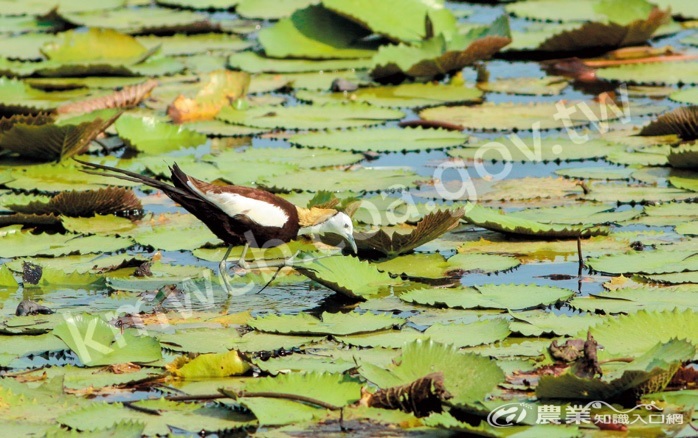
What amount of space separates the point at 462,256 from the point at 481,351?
1.13m

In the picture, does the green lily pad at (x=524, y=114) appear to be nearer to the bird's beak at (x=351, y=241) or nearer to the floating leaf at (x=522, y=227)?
the floating leaf at (x=522, y=227)

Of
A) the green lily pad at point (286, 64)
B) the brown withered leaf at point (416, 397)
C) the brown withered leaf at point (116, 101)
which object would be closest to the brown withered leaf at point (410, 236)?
the brown withered leaf at point (416, 397)

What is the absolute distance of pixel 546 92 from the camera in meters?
8.06

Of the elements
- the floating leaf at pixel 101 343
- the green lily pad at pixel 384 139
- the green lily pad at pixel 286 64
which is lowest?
the floating leaf at pixel 101 343

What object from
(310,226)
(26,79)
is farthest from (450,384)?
(26,79)

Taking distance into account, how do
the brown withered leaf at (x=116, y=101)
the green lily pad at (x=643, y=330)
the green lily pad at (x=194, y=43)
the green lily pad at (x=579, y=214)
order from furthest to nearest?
the green lily pad at (x=194, y=43) < the brown withered leaf at (x=116, y=101) < the green lily pad at (x=579, y=214) < the green lily pad at (x=643, y=330)

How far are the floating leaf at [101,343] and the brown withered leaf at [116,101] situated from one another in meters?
3.63

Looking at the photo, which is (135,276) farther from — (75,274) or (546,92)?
(546,92)

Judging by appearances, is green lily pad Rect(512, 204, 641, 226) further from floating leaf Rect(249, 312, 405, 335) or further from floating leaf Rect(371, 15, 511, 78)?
floating leaf Rect(371, 15, 511, 78)

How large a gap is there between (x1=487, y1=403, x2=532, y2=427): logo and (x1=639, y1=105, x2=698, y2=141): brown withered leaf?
368cm

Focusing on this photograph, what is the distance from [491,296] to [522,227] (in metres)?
0.73

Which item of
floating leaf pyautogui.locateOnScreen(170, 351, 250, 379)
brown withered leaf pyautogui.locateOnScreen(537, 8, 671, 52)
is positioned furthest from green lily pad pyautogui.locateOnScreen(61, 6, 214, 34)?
floating leaf pyautogui.locateOnScreen(170, 351, 250, 379)

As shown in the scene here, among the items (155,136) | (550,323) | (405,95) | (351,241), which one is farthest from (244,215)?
(405,95)

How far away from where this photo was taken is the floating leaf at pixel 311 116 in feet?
24.2
